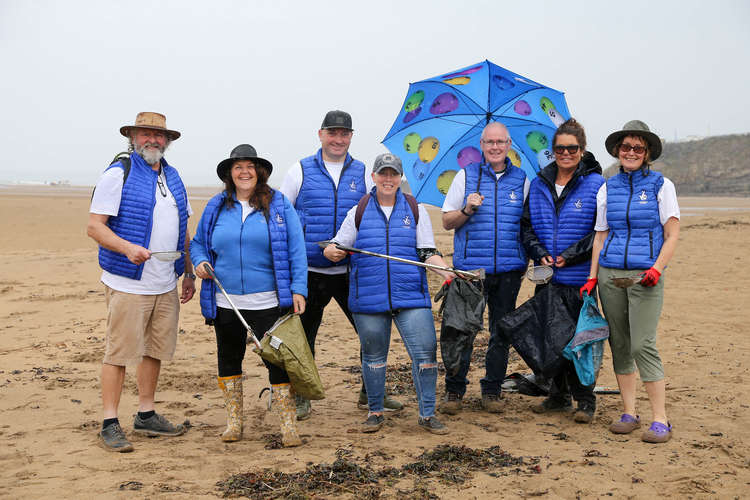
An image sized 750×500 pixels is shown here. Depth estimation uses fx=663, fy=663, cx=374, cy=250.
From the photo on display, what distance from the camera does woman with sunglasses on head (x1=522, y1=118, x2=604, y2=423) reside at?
4652 millimetres

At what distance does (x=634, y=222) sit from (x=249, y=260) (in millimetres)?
2486

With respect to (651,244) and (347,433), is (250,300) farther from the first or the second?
(651,244)

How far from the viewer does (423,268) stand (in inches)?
179

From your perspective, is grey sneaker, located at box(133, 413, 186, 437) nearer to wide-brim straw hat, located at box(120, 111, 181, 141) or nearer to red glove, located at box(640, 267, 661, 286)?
wide-brim straw hat, located at box(120, 111, 181, 141)

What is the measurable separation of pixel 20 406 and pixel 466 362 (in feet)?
11.2

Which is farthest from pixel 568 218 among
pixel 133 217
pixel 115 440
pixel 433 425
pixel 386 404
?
pixel 115 440

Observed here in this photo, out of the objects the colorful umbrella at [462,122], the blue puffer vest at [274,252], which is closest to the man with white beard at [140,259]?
the blue puffer vest at [274,252]

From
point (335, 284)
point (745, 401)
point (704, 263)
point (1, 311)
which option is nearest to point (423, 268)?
point (335, 284)

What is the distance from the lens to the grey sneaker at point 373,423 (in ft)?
14.9

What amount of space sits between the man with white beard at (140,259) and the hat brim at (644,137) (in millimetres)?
2912

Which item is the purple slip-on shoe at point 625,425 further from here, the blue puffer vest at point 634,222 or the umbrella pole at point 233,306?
the umbrella pole at point 233,306

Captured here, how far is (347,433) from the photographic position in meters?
4.59

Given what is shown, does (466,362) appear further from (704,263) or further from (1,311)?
(704,263)

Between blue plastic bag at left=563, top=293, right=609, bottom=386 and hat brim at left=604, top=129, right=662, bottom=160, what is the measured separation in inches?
40.6
